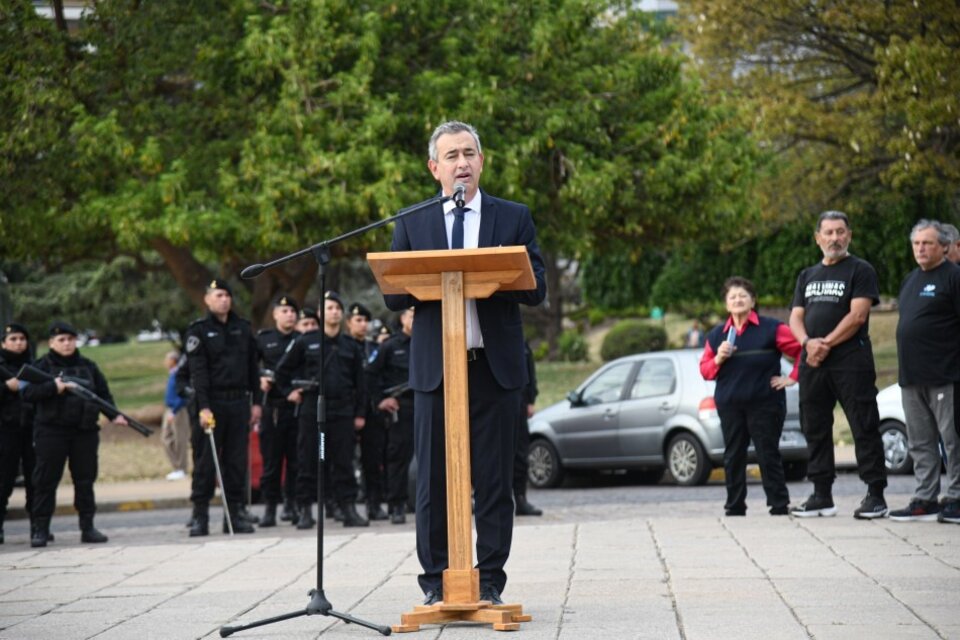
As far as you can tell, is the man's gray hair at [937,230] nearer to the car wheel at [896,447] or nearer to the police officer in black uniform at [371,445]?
the police officer in black uniform at [371,445]

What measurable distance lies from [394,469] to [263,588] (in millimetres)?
5898

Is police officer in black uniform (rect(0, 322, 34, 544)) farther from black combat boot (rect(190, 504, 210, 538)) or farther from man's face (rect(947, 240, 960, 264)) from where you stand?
man's face (rect(947, 240, 960, 264))

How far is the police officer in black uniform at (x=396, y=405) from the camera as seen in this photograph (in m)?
14.3

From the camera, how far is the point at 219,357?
44.4ft

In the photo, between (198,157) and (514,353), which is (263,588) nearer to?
(514,353)

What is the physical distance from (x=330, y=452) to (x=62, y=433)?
2.41 m

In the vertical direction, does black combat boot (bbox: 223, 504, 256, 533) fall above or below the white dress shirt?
below

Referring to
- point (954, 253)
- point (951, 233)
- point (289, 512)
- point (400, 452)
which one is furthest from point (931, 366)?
point (289, 512)

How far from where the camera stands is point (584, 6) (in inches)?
979

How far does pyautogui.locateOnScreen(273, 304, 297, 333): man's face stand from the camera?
50.2 ft

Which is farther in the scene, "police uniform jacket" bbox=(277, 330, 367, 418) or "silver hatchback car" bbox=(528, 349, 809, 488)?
"silver hatchback car" bbox=(528, 349, 809, 488)

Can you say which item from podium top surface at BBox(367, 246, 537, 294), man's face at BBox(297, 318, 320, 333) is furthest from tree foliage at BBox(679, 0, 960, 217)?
podium top surface at BBox(367, 246, 537, 294)

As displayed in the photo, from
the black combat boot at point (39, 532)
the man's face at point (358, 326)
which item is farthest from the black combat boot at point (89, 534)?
the man's face at point (358, 326)

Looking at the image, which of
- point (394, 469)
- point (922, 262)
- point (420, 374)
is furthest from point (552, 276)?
point (420, 374)
